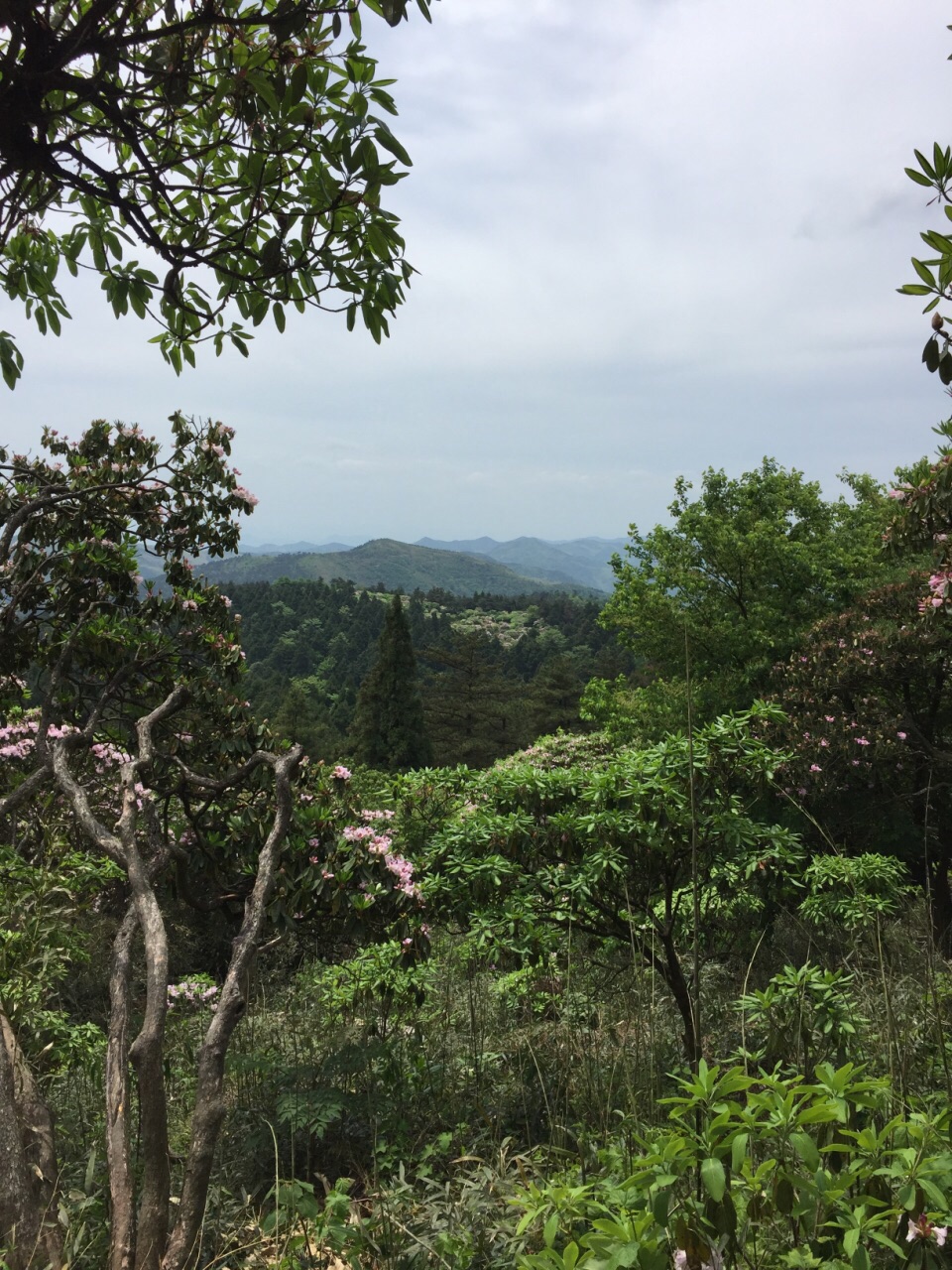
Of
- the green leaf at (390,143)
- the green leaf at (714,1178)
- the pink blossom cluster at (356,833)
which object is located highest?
the green leaf at (390,143)

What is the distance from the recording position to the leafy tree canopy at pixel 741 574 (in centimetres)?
1227

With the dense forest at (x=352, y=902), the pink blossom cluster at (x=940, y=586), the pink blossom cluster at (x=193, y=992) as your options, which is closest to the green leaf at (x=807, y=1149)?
the dense forest at (x=352, y=902)

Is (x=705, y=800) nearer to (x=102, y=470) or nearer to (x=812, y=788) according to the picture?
(x=102, y=470)

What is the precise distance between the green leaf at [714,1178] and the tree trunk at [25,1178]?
179 cm

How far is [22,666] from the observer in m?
4.60

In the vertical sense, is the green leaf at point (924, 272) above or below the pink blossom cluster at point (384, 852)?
above

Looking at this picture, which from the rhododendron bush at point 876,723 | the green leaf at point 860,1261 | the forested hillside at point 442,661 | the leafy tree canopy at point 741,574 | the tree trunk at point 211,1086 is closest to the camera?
the green leaf at point 860,1261

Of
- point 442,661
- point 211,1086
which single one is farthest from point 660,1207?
point 442,661

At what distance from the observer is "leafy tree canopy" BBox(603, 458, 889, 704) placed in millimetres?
12266

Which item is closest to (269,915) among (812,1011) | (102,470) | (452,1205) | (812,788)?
(452,1205)

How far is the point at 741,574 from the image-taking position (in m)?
13.1

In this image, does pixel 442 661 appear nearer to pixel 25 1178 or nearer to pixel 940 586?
pixel 940 586

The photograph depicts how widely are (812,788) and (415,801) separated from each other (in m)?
4.90

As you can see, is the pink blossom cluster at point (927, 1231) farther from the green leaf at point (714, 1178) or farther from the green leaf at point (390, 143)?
the green leaf at point (390, 143)
